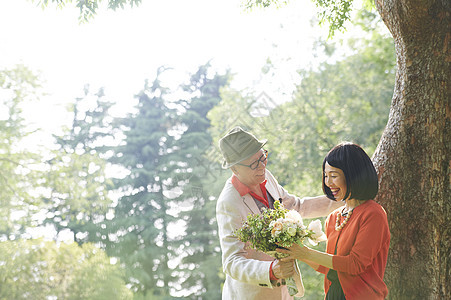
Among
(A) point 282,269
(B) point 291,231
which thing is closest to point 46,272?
(A) point 282,269

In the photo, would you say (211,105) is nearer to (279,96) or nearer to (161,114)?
(161,114)

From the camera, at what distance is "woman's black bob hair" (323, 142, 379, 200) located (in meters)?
2.80

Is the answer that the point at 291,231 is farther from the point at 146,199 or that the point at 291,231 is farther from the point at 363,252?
the point at 146,199

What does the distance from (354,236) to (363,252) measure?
0.12m

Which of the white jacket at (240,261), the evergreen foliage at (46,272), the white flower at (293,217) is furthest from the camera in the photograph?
the evergreen foliage at (46,272)

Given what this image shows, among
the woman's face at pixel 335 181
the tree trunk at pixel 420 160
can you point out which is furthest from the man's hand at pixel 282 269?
the tree trunk at pixel 420 160

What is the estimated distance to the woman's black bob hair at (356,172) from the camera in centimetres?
280

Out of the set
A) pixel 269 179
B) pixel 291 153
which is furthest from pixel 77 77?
pixel 269 179

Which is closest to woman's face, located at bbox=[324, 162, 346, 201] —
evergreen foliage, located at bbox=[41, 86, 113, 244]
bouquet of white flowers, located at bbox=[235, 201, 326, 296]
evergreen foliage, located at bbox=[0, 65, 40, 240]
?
bouquet of white flowers, located at bbox=[235, 201, 326, 296]

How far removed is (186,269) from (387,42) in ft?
48.4

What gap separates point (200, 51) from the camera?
98.4ft

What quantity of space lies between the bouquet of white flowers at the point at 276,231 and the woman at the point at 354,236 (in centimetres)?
8

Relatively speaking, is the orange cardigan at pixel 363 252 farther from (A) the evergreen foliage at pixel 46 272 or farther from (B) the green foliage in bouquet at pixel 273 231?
(A) the evergreen foliage at pixel 46 272

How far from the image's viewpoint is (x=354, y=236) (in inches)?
109
